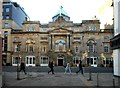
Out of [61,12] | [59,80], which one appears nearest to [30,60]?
[61,12]

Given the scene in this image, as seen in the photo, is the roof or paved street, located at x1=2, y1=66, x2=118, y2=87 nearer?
paved street, located at x1=2, y1=66, x2=118, y2=87

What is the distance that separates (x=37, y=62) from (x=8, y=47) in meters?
10.1

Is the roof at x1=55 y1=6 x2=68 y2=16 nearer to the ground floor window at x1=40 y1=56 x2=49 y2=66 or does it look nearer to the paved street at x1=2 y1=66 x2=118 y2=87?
the ground floor window at x1=40 y1=56 x2=49 y2=66

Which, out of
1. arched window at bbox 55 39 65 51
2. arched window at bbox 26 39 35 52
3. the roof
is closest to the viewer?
arched window at bbox 55 39 65 51

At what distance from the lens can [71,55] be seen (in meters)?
77.4

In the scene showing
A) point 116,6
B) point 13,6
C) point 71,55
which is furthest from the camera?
point 13,6

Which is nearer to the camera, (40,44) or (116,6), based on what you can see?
(116,6)

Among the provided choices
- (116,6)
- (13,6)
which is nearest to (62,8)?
(13,6)

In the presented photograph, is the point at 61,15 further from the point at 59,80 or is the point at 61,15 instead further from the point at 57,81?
the point at 57,81

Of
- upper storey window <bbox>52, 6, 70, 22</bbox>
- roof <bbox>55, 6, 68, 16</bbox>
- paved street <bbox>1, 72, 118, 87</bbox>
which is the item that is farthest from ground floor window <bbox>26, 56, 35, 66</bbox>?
paved street <bbox>1, 72, 118, 87</bbox>

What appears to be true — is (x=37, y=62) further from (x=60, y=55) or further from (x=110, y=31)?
(x=110, y=31)

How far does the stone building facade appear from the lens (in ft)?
255

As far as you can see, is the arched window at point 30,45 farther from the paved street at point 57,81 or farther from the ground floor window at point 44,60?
the paved street at point 57,81

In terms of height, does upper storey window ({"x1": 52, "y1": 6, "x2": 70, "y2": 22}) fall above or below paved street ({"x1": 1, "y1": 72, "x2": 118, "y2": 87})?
above
